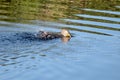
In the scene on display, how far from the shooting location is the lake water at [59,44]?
12.7m

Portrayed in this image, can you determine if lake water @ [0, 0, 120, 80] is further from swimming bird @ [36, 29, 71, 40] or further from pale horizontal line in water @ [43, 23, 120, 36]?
swimming bird @ [36, 29, 71, 40]

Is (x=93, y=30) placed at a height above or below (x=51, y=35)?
below

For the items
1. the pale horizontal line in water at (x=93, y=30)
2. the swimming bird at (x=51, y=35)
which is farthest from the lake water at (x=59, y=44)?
the swimming bird at (x=51, y=35)

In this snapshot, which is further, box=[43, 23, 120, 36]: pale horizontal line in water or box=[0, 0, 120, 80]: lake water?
box=[43, 23, 120, 36]: pale horizontal line in water

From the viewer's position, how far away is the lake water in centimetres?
1273

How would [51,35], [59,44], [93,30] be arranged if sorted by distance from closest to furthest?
[59,44] < [51,35] < [93,30]

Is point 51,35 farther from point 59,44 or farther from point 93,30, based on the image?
point 93,30

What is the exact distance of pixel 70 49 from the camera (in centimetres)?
1521

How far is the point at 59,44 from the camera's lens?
52.3ft

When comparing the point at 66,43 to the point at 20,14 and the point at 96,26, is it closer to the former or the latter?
the point at 96,26

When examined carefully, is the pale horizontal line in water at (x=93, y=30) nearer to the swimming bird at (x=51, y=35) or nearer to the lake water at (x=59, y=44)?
the lake water at (x=59, y=44)

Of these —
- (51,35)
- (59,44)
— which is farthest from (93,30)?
(59,44)

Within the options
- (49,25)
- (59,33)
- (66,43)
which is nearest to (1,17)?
(49,25)

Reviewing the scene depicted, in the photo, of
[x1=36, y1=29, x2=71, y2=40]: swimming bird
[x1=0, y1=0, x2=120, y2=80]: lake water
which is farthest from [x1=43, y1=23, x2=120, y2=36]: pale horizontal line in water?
[x1=36, y1=29, x2=71, y2=40]: swimming bird
